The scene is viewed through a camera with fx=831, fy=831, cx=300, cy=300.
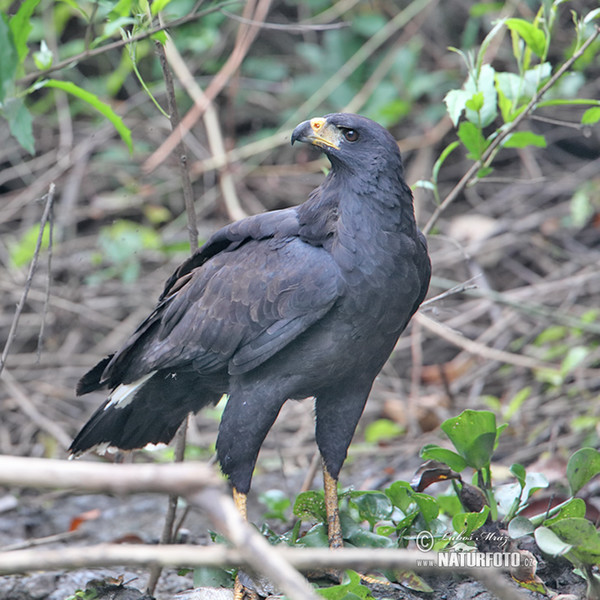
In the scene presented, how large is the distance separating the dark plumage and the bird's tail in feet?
0.06

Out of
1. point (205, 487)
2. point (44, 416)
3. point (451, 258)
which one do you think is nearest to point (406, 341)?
point (451, 258)

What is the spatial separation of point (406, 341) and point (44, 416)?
9.21 ft

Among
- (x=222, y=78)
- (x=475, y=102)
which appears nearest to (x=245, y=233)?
(x=475, y=102)

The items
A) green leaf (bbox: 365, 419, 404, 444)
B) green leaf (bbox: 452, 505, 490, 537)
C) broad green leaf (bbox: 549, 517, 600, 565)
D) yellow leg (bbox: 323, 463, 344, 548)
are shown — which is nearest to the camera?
broad green leaf (bbox: 549, 517, 600, 565)

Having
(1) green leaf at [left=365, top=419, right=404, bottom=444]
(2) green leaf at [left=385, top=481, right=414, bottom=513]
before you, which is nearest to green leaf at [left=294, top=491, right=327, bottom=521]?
(2) green leaf at [left=385, top=481, right=414, bottom=513]

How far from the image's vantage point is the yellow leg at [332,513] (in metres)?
3.36

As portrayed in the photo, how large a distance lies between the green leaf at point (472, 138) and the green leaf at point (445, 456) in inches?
50.0

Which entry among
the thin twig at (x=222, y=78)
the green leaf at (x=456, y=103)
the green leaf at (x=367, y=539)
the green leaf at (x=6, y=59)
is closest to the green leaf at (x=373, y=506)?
the green leaf at (x=367, y=539)

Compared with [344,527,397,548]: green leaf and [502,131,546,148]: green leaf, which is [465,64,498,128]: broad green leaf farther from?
[344,527,397,548]: green leaf

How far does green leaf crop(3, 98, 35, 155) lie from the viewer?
3.20 metres

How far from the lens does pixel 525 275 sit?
22.3 feet

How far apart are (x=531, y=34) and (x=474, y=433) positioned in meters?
1.66

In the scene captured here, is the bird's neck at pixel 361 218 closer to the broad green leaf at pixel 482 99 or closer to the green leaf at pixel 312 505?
the broad green leaf at pixel 482 99

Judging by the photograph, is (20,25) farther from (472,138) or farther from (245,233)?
(472,138)
